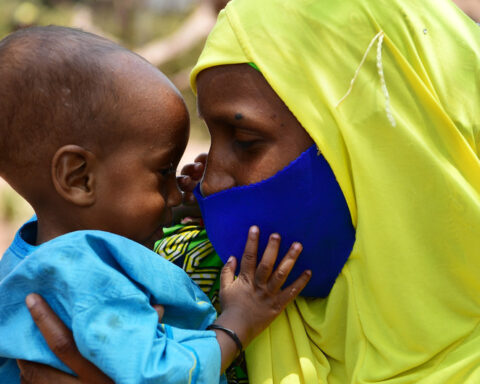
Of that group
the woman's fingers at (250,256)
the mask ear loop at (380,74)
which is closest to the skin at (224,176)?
the woman's fingers at (250,256)

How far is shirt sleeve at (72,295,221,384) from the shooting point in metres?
1.55

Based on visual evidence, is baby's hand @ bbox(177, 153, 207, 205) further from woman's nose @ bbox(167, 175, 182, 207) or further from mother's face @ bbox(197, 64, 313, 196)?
mother's face @ bbox(197, 64, 313, 196)

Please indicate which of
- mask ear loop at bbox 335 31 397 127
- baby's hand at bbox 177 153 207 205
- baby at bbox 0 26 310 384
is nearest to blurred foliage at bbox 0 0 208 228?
baby's hand at bbox 177 153 207 205

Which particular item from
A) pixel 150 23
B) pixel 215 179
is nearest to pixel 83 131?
pixel 215 179

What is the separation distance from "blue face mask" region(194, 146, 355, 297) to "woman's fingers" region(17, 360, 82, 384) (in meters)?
0.63

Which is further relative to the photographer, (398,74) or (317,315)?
(317,315)

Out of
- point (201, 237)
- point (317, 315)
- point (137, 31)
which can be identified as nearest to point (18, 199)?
point (137, 31)

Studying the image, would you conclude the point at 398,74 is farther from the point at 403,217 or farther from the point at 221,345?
the point at 221,345

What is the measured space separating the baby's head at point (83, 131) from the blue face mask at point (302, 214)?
0.90 ft

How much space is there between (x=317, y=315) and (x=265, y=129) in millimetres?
620

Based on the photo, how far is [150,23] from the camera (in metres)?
10.7

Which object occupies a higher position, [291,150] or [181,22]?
[291,150]

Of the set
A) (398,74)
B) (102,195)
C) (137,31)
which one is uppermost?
(398,74)

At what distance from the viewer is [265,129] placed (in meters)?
1.84
